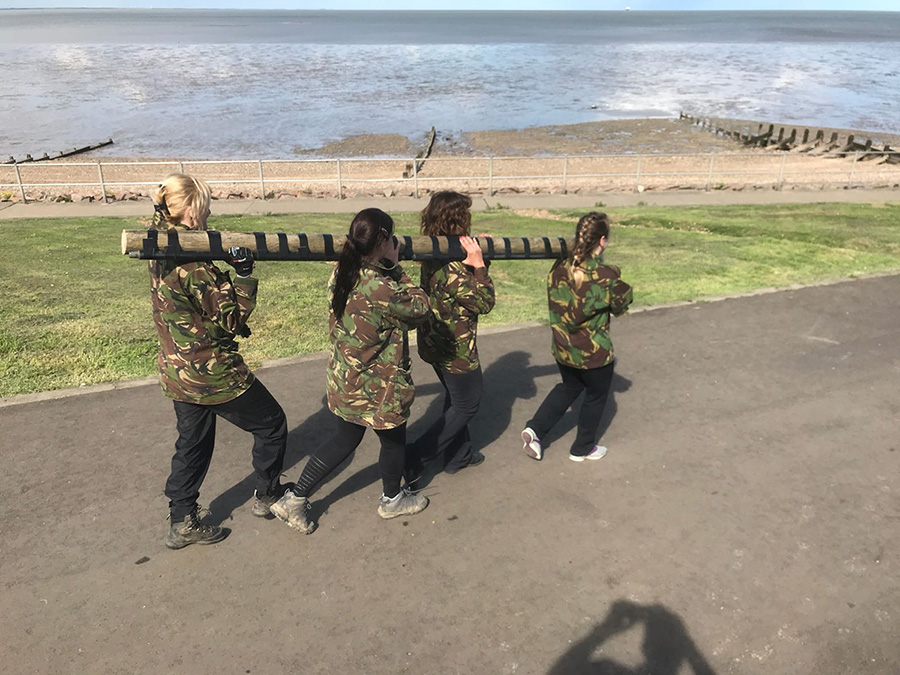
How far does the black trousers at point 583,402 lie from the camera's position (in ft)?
13.4

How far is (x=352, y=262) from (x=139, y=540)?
6.49 feet

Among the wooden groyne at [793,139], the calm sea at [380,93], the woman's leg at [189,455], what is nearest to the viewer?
the woman's leg at [189,455]

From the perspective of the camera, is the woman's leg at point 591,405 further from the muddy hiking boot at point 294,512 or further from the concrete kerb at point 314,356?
the concrete kerb at point 314,356

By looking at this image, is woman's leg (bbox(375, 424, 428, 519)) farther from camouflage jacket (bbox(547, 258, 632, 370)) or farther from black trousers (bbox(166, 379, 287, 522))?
camouflage jacket (bbox(547, 258, 632, 370))

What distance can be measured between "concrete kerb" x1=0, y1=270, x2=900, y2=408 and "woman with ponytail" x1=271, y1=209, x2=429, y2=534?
2.26 meters

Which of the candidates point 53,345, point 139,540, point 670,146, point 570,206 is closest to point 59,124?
point 670,146

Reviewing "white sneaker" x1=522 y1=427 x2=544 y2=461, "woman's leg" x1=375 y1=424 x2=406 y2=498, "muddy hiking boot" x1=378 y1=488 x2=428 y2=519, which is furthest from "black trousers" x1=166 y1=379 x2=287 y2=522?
"white sneaker" x1=522 y1=427 x2=544 y2=461

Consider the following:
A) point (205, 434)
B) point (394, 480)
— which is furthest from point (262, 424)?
point (394, 480)

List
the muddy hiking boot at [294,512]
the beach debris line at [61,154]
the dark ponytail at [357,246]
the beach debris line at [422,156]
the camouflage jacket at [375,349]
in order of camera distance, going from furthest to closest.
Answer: the beach debris line at [61,154] < the beach debris line at [422,156] < the muddy hiking boot at [294,512] < the camouflage jacket at [375,349] < the dark ponytail at [357,246]

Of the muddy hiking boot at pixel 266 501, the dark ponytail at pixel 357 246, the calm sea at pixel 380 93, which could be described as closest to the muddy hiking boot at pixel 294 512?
the muddy hiking boot at pixel 266 501

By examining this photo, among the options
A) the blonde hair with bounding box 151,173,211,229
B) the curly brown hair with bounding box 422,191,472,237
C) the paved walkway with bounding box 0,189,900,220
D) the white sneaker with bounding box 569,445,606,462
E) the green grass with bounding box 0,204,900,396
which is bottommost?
the paved walkway with bounding box 0,189,900,220

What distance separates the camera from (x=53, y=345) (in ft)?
19.8

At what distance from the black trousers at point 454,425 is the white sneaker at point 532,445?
1.26 feet

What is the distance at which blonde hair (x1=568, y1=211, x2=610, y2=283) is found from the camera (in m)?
3.71
